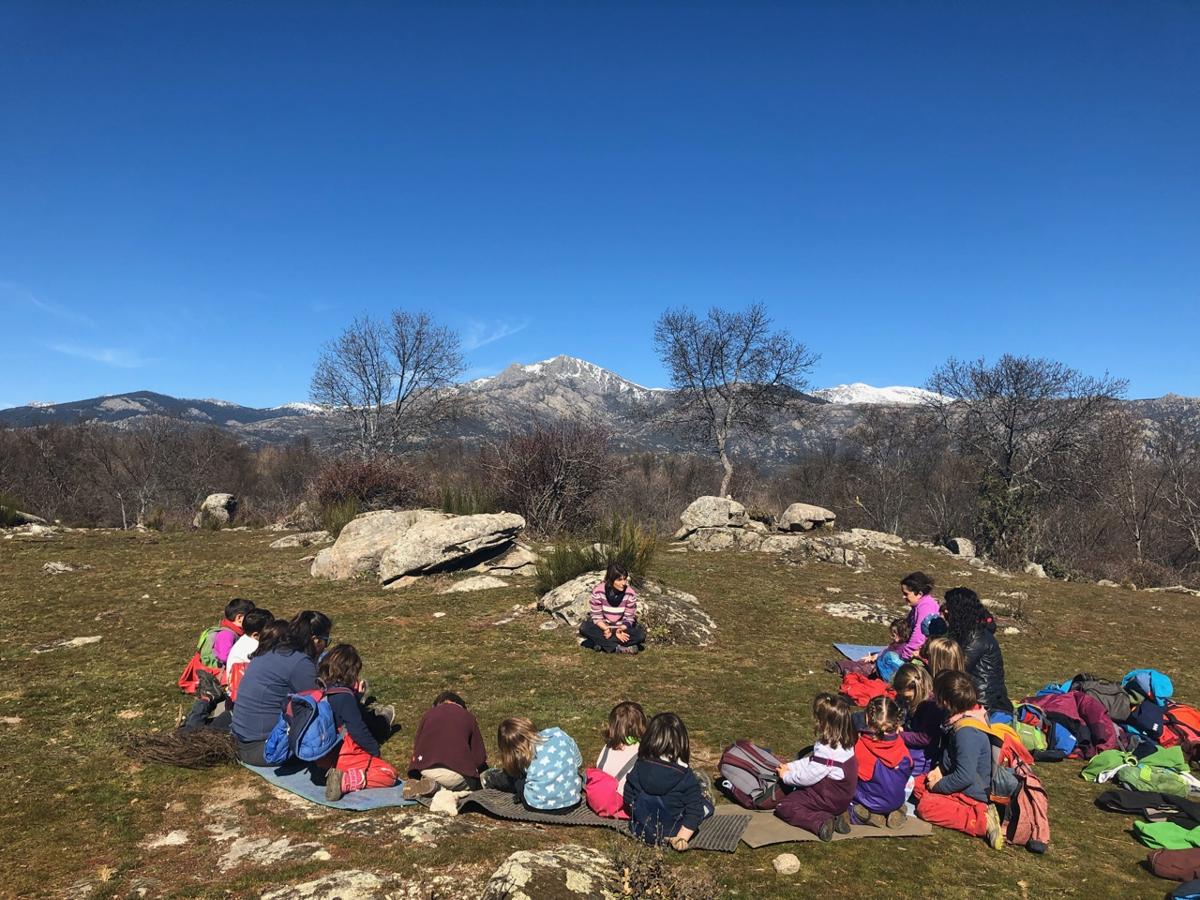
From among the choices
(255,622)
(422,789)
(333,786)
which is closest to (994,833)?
(422,789)

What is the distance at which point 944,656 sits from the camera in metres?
5.19

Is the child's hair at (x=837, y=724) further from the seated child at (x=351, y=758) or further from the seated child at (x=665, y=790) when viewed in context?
the seated child at (x=351, y=758)

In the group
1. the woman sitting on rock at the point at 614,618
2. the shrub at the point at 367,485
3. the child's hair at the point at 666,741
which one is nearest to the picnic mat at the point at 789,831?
the child's hair at the point at 666,741

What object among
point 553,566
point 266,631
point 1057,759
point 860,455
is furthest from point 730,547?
point 860,455

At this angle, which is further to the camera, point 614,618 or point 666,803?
point 614,618

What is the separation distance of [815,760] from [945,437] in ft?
103

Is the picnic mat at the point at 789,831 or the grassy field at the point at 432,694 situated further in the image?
the picnic mat at the point at 789,831

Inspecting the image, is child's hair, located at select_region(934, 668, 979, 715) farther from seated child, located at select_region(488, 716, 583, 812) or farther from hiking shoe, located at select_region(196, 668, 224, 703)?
hiking shoe, located at select_region(196, 668, 224, 703)

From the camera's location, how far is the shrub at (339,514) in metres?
14.7

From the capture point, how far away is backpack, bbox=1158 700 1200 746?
5426mm

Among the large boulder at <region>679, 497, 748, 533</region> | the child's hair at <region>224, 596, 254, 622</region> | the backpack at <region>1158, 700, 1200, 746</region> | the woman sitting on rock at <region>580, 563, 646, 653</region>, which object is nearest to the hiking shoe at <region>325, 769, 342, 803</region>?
the child's hair at <region>224, 596, 254, 622</region>

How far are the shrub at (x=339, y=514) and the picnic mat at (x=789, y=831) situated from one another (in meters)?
12.2

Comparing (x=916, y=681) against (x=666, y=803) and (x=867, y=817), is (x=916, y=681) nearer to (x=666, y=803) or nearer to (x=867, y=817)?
(x=867, y=817)

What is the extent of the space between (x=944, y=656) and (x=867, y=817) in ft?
5.67
